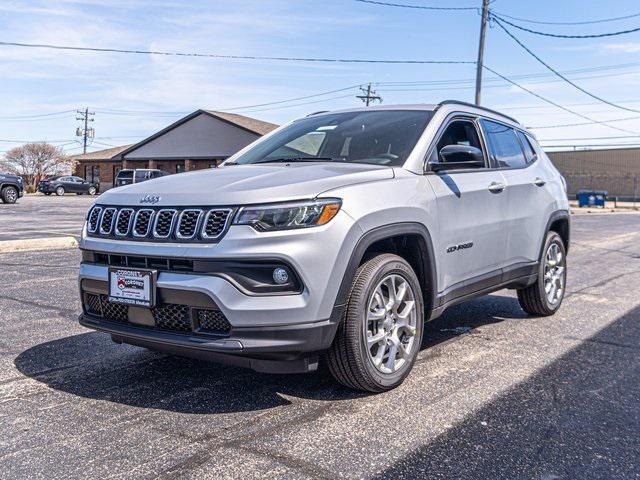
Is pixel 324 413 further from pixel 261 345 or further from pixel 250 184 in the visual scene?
pixel 250 184

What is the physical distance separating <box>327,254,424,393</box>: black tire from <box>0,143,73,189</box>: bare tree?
7009 cm

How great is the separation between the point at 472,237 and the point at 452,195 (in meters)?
0.40

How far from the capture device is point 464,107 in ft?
16.8

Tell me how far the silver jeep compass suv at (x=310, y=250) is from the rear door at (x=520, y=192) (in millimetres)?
363

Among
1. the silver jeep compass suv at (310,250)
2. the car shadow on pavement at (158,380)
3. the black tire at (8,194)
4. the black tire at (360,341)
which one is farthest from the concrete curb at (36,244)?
the black tire at (8,194)

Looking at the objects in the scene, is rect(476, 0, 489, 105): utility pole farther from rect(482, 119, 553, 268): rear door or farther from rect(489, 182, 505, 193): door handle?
rect(489, 182, 505, 193): door handle

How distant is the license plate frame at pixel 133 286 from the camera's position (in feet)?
11.0

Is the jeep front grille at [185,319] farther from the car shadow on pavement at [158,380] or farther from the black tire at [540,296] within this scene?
the black tire at [540,296]

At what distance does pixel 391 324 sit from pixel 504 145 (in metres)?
2.54

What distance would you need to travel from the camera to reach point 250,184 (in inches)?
136

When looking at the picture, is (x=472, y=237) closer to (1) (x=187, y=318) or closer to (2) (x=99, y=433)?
(1) (x=187, y=318)

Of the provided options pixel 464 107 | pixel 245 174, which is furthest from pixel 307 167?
pixel 464 107

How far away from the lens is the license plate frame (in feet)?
11.0

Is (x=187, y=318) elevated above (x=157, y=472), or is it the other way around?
(x=187, y=318)
